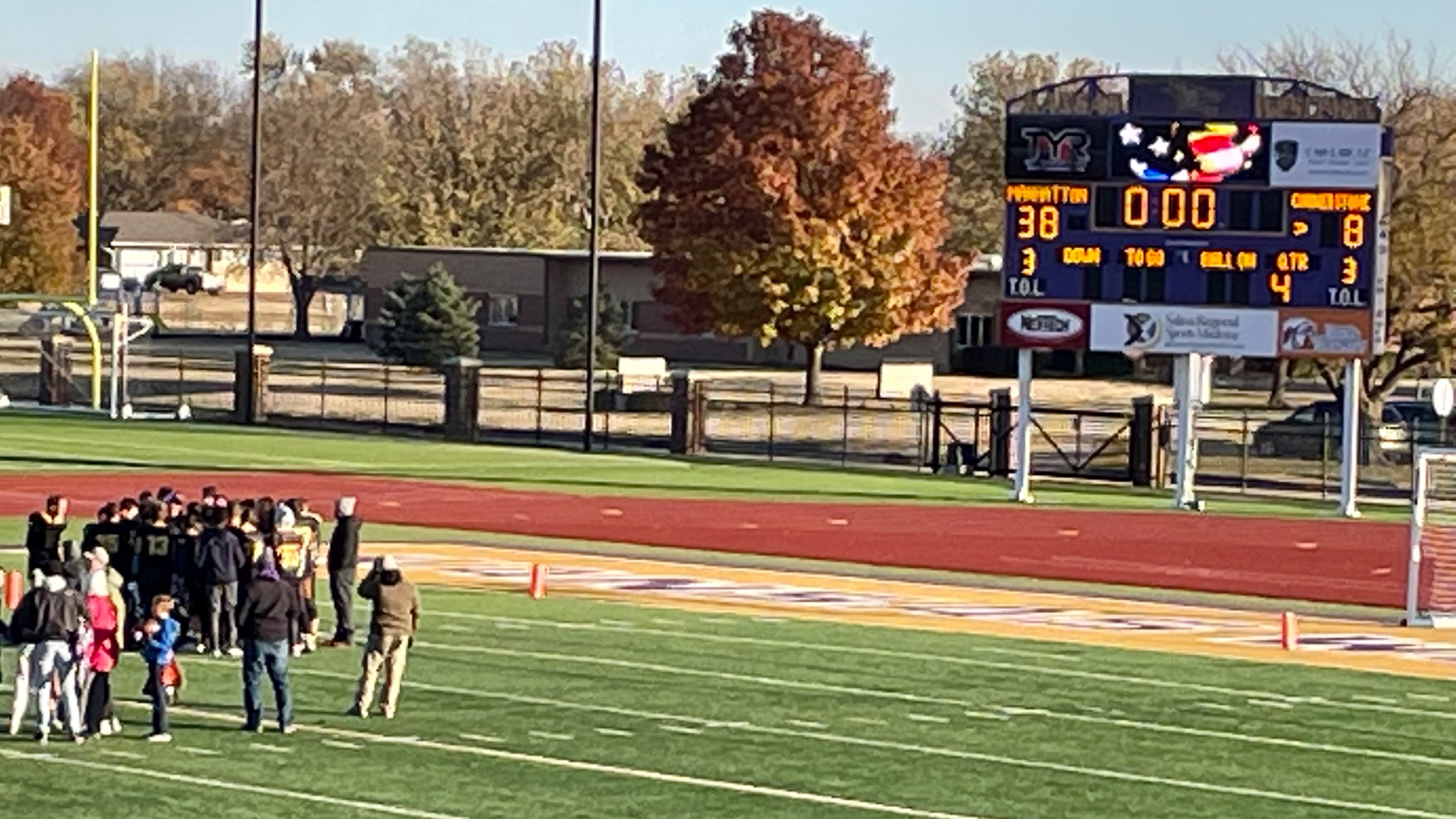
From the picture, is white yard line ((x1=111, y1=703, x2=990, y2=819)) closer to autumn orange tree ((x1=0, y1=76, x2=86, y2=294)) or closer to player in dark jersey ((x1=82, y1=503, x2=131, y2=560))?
player in dark jersey ((x1=82, y1=503, x2=131, y2=560))

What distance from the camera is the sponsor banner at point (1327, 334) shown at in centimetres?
4019

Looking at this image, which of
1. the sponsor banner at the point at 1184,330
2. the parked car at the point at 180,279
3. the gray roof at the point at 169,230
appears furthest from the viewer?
the gray roof at the point at 169,230

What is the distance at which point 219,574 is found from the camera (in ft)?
74.7

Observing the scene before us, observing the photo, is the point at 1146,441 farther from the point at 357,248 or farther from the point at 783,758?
the point at 357,248

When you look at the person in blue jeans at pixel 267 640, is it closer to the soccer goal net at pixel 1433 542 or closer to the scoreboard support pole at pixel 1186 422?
the soccer goal net at pixel 1433 542

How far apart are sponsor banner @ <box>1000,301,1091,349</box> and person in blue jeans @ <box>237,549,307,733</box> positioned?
74.4 feet

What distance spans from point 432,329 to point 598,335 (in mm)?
5499

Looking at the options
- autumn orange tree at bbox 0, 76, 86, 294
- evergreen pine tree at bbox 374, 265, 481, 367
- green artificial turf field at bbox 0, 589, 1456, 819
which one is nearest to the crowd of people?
green artificial turf field at bbox 0, 589, 1456, 819

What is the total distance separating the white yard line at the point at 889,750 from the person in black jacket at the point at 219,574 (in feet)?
7.00

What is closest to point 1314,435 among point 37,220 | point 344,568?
point 344,568

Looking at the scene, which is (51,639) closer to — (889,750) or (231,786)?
(231,786)

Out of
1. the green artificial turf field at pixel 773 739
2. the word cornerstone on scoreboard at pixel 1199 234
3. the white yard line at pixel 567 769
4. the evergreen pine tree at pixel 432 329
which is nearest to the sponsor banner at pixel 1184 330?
the word cornerstone on scoreboard at pixel 1199 234

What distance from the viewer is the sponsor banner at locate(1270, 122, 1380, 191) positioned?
3953cm

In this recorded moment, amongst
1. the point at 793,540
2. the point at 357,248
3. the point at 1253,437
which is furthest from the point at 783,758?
the point at 357,248
